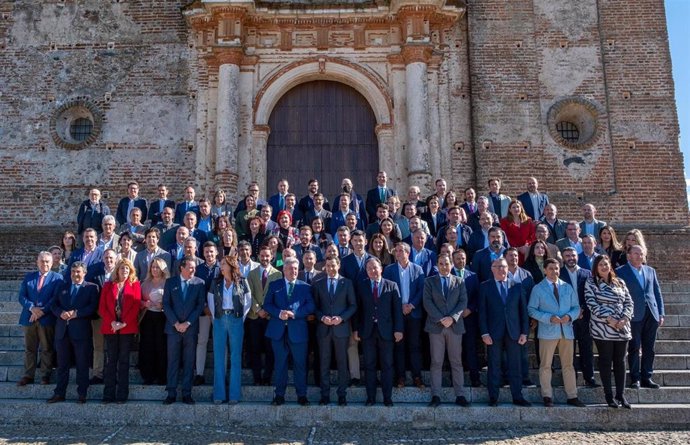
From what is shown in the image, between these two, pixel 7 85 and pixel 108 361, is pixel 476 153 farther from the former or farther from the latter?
pixel 7 85

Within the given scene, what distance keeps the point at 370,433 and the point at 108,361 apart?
312cm

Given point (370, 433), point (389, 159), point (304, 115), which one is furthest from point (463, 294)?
point (304, 115)

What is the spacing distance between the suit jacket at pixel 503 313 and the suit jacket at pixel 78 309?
15.2 ft

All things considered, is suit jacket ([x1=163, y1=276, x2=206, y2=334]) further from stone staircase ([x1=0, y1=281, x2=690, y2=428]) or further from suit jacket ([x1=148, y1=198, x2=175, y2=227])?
suit jacket ([x1=148, y1=198, x2=175, y2=227])

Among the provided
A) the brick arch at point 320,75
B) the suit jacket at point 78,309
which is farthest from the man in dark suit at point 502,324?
the brick arch at point 320,75

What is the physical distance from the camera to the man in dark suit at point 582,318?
274 inches

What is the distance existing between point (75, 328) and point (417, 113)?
26.1 ft

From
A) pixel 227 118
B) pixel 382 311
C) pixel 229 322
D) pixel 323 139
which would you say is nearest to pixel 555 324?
pixel 382 311

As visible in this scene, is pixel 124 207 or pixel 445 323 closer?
pixel 445 323

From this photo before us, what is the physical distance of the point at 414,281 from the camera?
7.15m

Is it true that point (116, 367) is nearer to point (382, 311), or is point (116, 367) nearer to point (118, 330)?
point (118, 330)

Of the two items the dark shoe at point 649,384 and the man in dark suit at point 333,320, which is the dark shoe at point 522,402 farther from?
the man in dark suit at point 333,320

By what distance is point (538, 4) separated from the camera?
13.1 m

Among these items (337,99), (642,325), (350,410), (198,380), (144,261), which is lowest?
(350,410)
